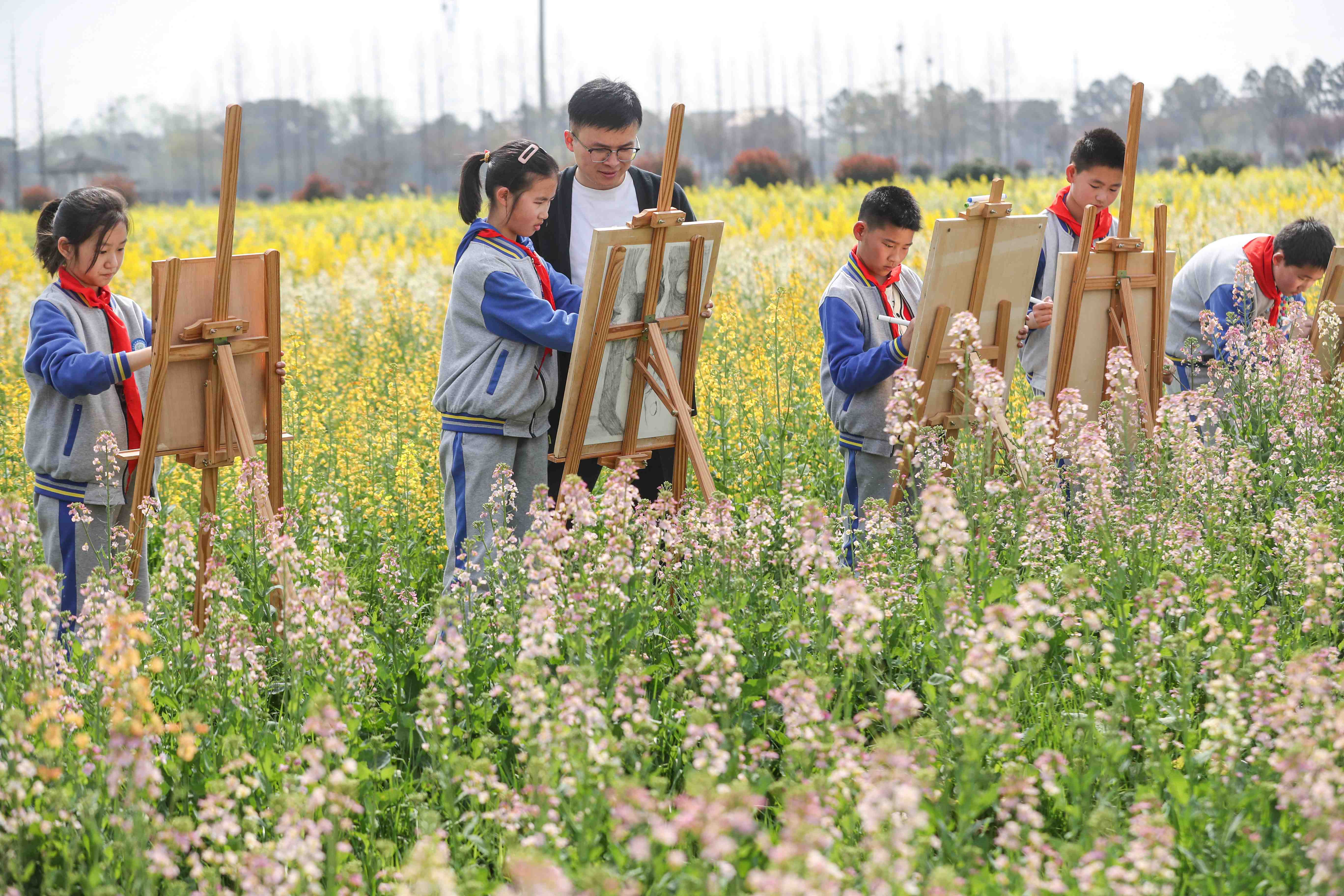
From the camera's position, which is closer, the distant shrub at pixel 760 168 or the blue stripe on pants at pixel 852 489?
the blue stripe on pants at pixel 852 489

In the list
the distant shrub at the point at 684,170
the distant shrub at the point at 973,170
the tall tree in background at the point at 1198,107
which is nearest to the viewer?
the distant shrub at the point at 973,170

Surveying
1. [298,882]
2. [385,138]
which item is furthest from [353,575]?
[385,138]

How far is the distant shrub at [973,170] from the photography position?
3133 cm

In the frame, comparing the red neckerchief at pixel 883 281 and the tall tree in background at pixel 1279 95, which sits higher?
the tall tree in background at pixel 1279 95

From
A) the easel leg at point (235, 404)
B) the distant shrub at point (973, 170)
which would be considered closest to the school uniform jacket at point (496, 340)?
the easel leg at point (235, 404)

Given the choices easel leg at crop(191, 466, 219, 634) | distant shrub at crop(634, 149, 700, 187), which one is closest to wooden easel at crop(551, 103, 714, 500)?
easel leg at crop(191, 466, 219, 634)

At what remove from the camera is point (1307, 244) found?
19.2ft

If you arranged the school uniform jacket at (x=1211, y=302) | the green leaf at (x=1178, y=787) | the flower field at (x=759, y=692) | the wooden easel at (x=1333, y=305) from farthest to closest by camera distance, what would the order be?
the wooden easel at (x=1333, y=305) < the school uniform jacket at (x=1211, y=302) < the green leaf at (x=1178, y=787) < the flower field at (x=759, y=692)

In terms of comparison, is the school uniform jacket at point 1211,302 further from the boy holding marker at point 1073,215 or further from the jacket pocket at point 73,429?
the jacket pocket at point 73,429

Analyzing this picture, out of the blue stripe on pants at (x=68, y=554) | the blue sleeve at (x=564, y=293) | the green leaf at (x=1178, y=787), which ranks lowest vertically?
the green leaf at (x=1178, y=787)

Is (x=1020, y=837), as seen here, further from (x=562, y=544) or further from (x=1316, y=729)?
(x=562, y=544)

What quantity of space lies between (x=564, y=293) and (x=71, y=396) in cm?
179

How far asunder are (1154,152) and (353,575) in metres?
85.2

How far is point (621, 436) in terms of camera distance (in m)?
4.85
